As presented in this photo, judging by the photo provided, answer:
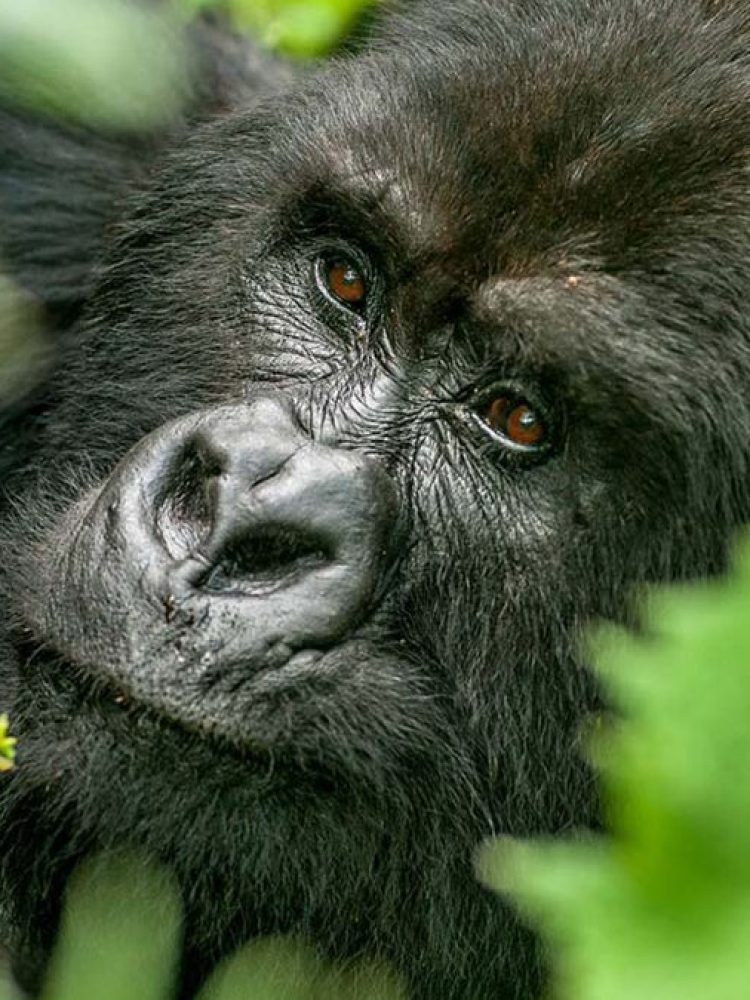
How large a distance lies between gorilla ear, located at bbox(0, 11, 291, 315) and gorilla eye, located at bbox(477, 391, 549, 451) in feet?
2.92

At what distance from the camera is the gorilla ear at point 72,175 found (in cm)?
308

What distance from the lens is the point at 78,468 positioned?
2689mm

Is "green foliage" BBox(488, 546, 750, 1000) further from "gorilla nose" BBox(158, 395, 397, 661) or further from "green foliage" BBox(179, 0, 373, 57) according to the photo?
"green foliage" BBox(179, 0, 373, 57)

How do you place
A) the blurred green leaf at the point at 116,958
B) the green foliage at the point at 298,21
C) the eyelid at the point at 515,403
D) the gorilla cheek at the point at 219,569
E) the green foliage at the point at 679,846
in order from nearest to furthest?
the green foliage at the point at 679,846, the blurred green leaf at the point at 116,958, the gorilla cheek at the point at 219,569, the eyelid at the point at 515,403, the green foliage at the point at 298,21

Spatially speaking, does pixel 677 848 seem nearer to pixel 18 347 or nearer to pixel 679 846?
pixel 679 846

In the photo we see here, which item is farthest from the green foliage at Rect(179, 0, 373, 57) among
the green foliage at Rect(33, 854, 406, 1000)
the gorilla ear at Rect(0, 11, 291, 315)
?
the green foliage at Rect(33, 854, 406, 1000)

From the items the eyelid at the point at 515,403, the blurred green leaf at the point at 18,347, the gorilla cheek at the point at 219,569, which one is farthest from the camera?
the blurred green leaf at the point at 18,347

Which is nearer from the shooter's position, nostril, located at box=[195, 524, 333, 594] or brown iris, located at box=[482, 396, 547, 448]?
nostril, located at box=[195, 524, 333, 594]

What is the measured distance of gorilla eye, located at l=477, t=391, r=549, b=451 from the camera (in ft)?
7.95

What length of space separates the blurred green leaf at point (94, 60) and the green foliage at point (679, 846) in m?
1.79

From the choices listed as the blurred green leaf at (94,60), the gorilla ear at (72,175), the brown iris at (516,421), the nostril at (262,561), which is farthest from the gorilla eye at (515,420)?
the gorilla ear at (72,175)

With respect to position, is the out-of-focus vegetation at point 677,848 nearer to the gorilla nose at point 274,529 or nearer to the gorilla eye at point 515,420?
the gorilla nose at point 274,529

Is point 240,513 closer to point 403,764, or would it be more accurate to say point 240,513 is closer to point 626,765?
point 403,764

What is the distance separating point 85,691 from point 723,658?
1.76 m
